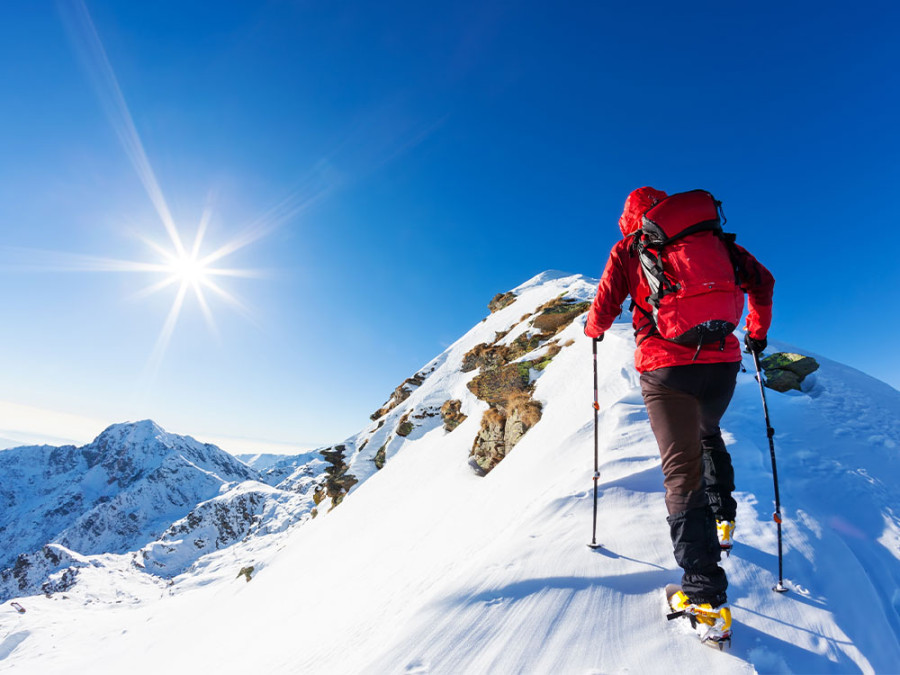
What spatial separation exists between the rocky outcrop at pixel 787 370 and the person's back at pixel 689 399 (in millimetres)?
7361

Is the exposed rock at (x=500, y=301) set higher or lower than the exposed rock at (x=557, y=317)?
higher

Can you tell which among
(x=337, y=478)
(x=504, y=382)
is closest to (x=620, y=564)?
(x=504, y=382)

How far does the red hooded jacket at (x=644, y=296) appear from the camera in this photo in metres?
3.12

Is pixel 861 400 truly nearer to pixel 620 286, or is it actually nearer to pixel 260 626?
pixel 620 286

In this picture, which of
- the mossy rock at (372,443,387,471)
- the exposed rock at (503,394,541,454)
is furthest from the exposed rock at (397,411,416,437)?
the exposed rock at (503,394,541,454)

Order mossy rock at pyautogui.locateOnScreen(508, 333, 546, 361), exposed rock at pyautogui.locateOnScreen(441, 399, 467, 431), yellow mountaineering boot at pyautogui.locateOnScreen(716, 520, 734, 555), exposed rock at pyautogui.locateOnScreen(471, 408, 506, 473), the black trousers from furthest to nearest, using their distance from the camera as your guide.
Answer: exposed rock at pyautogui.locateOnScreen(441, 399, 467, 431) < mossy rock at pyautogui.locateOnScreen(508, 333, 546, 361) < exposed rock at pyautogui.locateOnScreen(471, 408, 506, 473) < yellow mountaineering boot at pyautogui.locateOnScreen(716, 520, 734, 555) < the black trousers

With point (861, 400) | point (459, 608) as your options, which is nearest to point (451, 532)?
point (459, 608)

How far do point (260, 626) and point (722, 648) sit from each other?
48.5ft

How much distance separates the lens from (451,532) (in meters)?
7.48

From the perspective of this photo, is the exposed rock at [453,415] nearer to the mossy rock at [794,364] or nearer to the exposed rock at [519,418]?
the exposed rock at [519,418]

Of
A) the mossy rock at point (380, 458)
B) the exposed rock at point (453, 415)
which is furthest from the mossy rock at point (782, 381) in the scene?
the mossy rock at point (380, 458)

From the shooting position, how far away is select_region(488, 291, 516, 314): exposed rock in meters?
45.9

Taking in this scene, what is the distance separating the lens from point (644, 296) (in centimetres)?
347

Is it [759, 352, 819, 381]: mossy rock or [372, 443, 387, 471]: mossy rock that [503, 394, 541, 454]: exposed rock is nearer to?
[759, 352, 819, 381]: mossy rock
